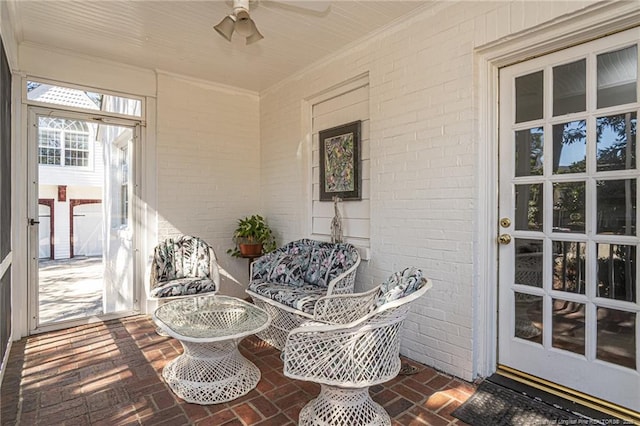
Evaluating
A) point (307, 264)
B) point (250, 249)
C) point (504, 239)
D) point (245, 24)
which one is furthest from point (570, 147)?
point (250, 249)

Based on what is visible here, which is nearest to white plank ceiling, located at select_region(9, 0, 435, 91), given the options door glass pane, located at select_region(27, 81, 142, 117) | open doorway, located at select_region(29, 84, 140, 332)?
door glass pane, located at select_region(27, 81, 142, 117)

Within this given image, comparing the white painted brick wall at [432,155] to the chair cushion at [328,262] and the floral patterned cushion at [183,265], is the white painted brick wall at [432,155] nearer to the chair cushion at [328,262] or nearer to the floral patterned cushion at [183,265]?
the chair cushion at [328,262]

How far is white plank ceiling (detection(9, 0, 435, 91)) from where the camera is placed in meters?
2.62

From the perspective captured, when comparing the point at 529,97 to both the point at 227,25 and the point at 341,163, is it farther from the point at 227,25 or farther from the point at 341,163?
the point at 227,25

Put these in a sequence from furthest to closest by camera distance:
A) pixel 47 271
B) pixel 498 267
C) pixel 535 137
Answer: pixel 47 271 < pixel 498 267 < pixel 535 137

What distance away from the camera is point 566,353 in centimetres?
212

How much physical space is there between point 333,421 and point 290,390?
54 cm

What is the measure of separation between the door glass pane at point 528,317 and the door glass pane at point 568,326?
0.08 m

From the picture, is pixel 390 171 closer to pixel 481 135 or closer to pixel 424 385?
pixel 481 135

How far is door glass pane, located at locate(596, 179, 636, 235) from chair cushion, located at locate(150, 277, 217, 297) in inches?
119

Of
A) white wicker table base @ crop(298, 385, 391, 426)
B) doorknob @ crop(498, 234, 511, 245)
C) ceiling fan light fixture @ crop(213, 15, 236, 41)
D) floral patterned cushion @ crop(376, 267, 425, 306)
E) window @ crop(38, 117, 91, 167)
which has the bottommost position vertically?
white wicker table base @ crop(298, 385, 391, 426)

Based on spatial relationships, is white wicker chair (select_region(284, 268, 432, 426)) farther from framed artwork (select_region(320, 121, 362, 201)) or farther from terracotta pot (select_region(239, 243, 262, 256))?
terracotta pot (select_region(239, 243, 262, 256))

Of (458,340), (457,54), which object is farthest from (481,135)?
(458,340)

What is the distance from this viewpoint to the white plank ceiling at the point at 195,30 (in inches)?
103
